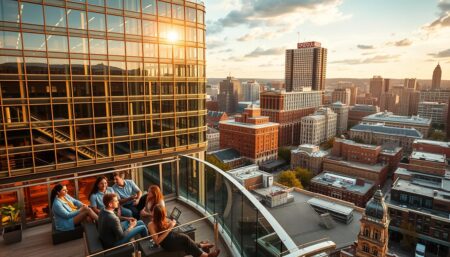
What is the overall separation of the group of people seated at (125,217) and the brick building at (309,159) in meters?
54.6

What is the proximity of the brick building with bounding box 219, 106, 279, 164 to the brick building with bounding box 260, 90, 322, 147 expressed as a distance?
475 inches

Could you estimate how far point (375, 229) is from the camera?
23.0 meters

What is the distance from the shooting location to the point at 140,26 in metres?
11.8

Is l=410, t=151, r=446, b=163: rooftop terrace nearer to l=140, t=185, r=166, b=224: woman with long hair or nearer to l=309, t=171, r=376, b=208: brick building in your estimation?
l=309, t=171, r=376, b=208: brick building

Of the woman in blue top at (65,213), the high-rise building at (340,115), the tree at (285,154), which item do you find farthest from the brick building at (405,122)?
the woman in blue top at (65,213)

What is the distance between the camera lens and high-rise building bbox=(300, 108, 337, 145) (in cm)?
7700

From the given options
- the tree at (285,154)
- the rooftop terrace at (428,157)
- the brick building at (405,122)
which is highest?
the brick building at (405,122)

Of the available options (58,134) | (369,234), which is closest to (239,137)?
(369,234)

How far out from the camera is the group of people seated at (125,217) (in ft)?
16.4

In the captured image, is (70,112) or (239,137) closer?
(70,112)

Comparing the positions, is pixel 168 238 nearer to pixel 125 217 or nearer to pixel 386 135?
pixel 125 217

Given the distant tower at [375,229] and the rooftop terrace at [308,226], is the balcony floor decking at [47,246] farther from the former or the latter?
the distant tower at [375,229]

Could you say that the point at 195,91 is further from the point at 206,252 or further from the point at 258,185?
the point at 258,185

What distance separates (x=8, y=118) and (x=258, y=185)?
36400 mm
